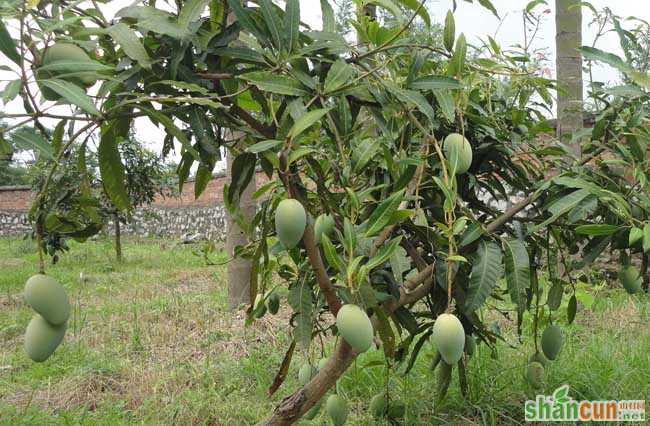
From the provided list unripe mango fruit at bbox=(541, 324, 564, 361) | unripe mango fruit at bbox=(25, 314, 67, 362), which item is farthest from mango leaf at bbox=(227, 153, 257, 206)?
unripe mango fruit at bbox=(541, 324, 564, 361)

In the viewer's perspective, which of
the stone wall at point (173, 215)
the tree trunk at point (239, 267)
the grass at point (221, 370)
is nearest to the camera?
the grass at point (221, 370)

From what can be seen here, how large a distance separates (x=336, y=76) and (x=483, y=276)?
0.40 m

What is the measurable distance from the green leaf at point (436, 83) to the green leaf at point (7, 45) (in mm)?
586

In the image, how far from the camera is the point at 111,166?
0.94 m

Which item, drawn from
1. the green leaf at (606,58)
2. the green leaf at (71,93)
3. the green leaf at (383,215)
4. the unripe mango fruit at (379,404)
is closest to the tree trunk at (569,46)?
the unripe mango fruit at (379,404)

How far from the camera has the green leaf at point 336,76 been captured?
873 mm

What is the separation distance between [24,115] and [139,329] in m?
2.69

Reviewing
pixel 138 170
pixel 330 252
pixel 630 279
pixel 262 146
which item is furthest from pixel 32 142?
pixel 138 170

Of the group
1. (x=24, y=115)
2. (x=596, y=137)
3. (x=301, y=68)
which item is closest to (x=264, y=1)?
(x=301, y=68)

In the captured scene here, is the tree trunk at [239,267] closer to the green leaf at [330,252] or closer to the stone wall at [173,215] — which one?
the green leaf at [330,252]

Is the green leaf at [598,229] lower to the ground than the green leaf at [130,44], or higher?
lower

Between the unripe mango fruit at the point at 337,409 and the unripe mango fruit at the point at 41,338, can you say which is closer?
the unripe mango fruit at the point at 41,338

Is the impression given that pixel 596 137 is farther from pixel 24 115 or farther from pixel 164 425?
pixel 164 425

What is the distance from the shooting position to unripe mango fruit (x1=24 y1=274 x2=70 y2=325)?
819 millimetres
